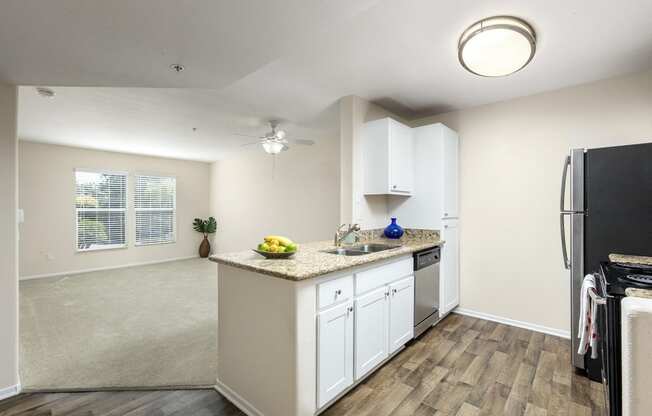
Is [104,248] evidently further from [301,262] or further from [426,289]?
[426,289]

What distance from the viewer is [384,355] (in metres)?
2.28

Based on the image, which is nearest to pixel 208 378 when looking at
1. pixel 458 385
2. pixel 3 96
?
pixel 458 385

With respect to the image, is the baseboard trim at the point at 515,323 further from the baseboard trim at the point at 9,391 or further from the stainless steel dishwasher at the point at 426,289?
the baseboard trim at the point at 9,391

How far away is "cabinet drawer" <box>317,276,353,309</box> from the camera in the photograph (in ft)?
5.69

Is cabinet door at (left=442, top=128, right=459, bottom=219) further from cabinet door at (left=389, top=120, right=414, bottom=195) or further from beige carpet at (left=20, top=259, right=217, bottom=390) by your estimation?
beige carpet at (left=20, top=259, right=217, bottom=390)

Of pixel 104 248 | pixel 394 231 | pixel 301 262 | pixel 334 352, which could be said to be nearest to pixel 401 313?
pixel 334 352

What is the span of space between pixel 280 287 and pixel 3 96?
2.29 m

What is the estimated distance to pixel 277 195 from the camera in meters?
6.17

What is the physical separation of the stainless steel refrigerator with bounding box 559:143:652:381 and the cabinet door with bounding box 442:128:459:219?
3.63 ft

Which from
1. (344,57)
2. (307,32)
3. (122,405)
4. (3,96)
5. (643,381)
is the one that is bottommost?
(122,405)

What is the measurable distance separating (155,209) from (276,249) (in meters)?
6.18

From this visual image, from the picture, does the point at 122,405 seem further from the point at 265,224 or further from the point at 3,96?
the point at 265,224

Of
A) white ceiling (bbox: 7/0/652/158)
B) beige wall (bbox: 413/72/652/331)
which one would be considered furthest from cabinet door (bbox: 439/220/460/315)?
white ceiling (bbox: 7/0/652/158)

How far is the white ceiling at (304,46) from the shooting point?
1343mm
